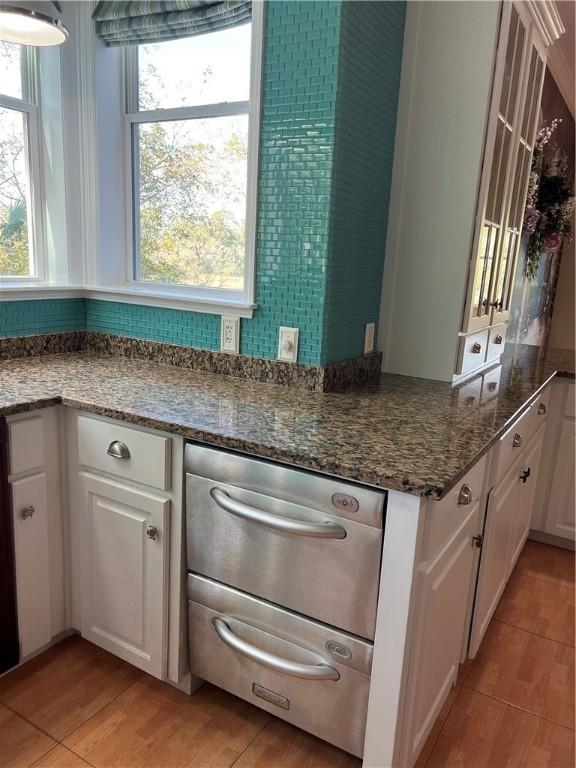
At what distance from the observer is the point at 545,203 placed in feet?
9.83

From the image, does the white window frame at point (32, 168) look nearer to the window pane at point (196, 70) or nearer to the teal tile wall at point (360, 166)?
the window pane at point (196, 70)

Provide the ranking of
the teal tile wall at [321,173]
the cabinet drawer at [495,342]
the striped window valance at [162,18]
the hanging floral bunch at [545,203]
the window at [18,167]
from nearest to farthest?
the teal tile wall at [321,173], the striped window valance at [162,18], the window at [18,167], the cabinet drawer at [495,342], the hanging floral bunch at [545,203]

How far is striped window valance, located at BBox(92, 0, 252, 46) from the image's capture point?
6.08 ft

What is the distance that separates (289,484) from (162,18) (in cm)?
→ 171

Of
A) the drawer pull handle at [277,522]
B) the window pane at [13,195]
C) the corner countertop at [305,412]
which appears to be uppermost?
the window pane at [13,195]

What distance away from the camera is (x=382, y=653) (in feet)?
4.05

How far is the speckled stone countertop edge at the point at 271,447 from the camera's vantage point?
3.69 feet

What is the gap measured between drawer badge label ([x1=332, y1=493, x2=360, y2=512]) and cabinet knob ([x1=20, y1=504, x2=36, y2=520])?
0.92 m

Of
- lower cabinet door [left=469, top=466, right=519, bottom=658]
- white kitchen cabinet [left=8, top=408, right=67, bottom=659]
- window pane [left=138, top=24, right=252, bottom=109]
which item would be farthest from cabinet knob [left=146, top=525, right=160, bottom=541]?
window pane [left=138, top=24, right=252, bottom=109]

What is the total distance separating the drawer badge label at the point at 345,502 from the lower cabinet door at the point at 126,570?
51 cm

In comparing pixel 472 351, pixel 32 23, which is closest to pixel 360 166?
pixel 472 351

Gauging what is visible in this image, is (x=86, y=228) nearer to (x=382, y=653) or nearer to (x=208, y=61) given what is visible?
(x=208, y=61)

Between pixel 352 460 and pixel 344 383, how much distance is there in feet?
2.47

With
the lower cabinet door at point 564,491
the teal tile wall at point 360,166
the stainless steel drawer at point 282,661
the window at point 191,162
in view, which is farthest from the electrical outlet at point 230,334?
the lower cabinet door at point 564,491
